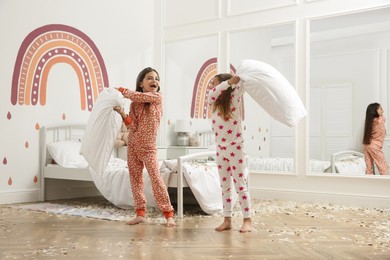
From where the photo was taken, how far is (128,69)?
639 centimetres

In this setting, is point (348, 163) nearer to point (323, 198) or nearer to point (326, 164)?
point (326, 164)

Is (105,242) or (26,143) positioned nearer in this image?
(105,242)

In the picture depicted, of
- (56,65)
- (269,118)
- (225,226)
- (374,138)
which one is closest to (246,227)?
(225,226)

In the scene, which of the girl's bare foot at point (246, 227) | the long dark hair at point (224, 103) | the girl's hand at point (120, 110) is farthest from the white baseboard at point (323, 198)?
→ the girl's hand at point (120, 110)

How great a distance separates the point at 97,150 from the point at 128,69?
2.76 metres

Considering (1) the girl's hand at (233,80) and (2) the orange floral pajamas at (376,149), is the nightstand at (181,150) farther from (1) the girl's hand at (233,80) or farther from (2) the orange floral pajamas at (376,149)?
(1) the girl's hand at (233,80)

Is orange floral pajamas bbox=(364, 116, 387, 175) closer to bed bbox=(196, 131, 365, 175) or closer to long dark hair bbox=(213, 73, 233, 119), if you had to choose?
bed bbox=(196, 131, 365, 175)

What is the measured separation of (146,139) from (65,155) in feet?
5.93

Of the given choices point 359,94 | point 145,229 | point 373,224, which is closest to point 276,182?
point 359,94

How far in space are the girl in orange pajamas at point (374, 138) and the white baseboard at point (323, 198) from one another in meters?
0.29

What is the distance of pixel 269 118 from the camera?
573cm

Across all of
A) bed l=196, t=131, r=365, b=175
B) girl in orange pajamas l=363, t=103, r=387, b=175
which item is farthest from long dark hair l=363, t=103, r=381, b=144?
bed l=196, t=131, r=365, b=175

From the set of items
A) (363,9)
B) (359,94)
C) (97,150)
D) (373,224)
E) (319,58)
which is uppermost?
(363,9)

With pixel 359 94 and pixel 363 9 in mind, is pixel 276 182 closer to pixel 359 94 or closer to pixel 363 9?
pixel 359 94
